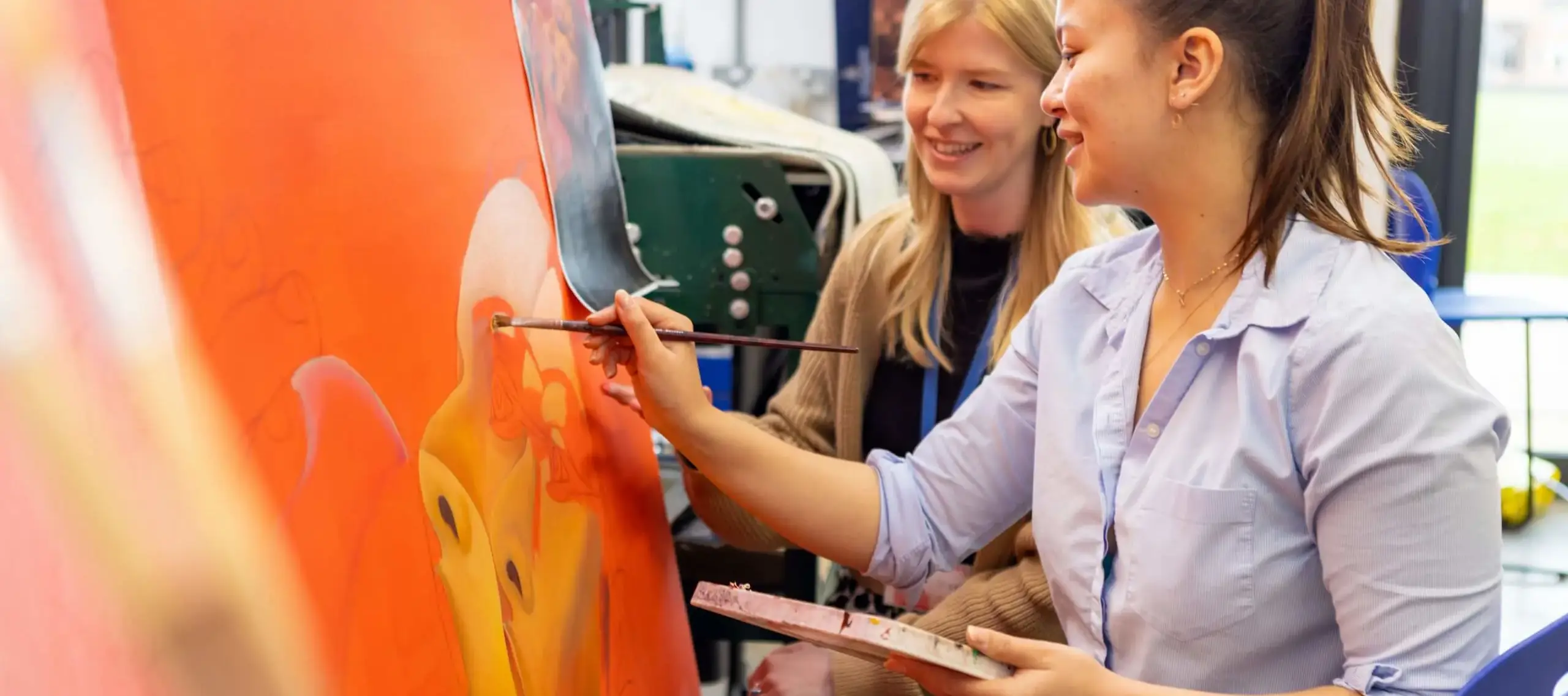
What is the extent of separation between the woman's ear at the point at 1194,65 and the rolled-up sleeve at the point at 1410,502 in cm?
20

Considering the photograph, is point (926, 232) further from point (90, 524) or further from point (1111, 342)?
point (90, 524)

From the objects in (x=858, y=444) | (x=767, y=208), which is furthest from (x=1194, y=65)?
(x=767, y=208)

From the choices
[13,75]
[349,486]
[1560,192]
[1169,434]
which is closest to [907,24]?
[1169,434]

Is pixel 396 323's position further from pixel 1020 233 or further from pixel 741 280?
pixel 741 280

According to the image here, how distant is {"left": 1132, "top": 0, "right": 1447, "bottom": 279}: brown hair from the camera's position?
0.92 meters

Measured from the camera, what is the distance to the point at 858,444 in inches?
60.2

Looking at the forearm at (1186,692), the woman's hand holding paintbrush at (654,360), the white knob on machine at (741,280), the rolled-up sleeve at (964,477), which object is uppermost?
the woman's hand holding paintbrush at (654,360)

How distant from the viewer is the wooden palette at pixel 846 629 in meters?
0.80

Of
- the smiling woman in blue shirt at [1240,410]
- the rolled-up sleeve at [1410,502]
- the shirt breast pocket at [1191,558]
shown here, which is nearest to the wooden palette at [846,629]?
the smiling woman in blue shirt at [1240,410]

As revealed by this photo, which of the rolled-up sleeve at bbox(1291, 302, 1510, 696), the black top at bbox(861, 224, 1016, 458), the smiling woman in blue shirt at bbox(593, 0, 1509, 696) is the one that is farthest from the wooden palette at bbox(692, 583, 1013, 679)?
the black top at bbox(861, 224, 1016, 458)

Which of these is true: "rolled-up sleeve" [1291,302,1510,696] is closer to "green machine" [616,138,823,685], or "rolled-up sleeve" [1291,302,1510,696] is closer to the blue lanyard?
the blue lanyard

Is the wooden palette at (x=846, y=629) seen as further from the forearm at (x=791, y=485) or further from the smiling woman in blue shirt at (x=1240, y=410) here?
the forearm at (x=791, y=485)

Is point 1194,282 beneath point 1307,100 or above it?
beneath

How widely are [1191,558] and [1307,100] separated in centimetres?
34
